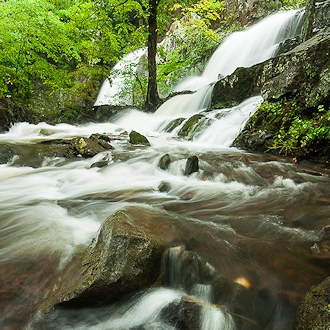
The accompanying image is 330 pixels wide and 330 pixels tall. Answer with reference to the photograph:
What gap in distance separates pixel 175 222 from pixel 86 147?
414 centimetres

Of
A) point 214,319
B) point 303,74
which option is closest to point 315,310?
point 214,319

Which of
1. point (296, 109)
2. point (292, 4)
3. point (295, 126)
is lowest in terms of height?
point (295, 126)

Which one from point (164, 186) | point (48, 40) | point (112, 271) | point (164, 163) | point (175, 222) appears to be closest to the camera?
point (112, 271)

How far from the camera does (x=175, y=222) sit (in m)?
2.78

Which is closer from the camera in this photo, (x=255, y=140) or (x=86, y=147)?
(x=86, y=147)

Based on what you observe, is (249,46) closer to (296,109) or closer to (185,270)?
(296,109)

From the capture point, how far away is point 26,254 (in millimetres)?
2428

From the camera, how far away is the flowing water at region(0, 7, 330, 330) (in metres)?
1.81

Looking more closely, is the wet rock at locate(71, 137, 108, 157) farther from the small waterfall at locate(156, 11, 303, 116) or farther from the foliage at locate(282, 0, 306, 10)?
the foliage at locate(282, 0, 306, 10)

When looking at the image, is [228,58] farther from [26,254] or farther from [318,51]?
[26,254]

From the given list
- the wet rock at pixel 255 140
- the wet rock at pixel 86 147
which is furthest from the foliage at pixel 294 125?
the wet rock at pixel 86 147

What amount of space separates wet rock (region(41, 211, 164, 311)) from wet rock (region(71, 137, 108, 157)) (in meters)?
4.34

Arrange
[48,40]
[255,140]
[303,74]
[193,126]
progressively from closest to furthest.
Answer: [303,74] < [255,140] < [193,126] < [48,40]

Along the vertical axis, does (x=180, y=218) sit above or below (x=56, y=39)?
below
